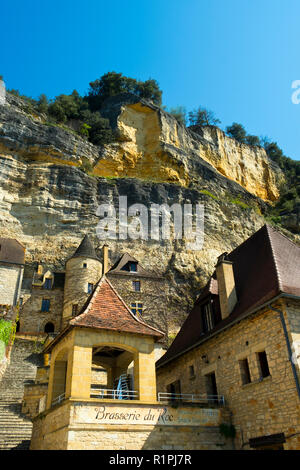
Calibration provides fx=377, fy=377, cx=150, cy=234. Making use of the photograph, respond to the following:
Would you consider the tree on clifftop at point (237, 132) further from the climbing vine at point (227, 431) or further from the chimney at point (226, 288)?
the climbing vine at point (227, 431)

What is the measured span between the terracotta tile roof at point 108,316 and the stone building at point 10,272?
54.5 feet

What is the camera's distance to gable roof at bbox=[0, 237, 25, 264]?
27.7m

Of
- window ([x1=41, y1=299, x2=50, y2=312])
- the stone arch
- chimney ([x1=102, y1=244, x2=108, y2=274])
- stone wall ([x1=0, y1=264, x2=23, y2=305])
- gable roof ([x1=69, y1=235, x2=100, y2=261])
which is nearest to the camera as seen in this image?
the stone arch

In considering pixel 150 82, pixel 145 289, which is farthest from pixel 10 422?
pixel 150 82

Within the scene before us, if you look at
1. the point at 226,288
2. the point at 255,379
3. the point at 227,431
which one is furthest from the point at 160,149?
the point at 227,431

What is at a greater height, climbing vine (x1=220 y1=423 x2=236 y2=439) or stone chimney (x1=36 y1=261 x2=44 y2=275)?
stone chimney (x1=36 y1=261 x2=44 y2=275)

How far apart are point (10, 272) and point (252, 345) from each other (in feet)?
68.4

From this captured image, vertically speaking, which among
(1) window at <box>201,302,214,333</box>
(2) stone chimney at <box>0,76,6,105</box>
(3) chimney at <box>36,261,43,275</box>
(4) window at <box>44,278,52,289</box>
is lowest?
(1) window at <box>201,302,214,333</box>

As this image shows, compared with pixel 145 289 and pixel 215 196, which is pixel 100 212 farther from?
pixel 215 196

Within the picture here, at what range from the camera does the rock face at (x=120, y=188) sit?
102 ft

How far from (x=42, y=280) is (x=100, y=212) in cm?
801

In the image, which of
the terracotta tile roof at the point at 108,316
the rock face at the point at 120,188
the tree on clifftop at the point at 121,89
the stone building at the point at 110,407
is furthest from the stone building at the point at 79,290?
the tree on clifftop at the point at 121,89

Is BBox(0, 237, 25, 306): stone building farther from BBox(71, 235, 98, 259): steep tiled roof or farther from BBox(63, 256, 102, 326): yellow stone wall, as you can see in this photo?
BBox(71, 235, 98, 259): steep tiled roof

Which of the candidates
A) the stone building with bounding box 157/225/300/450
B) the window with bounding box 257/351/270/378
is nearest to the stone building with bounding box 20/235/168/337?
the stone building with bounding box 157/225/300/450
